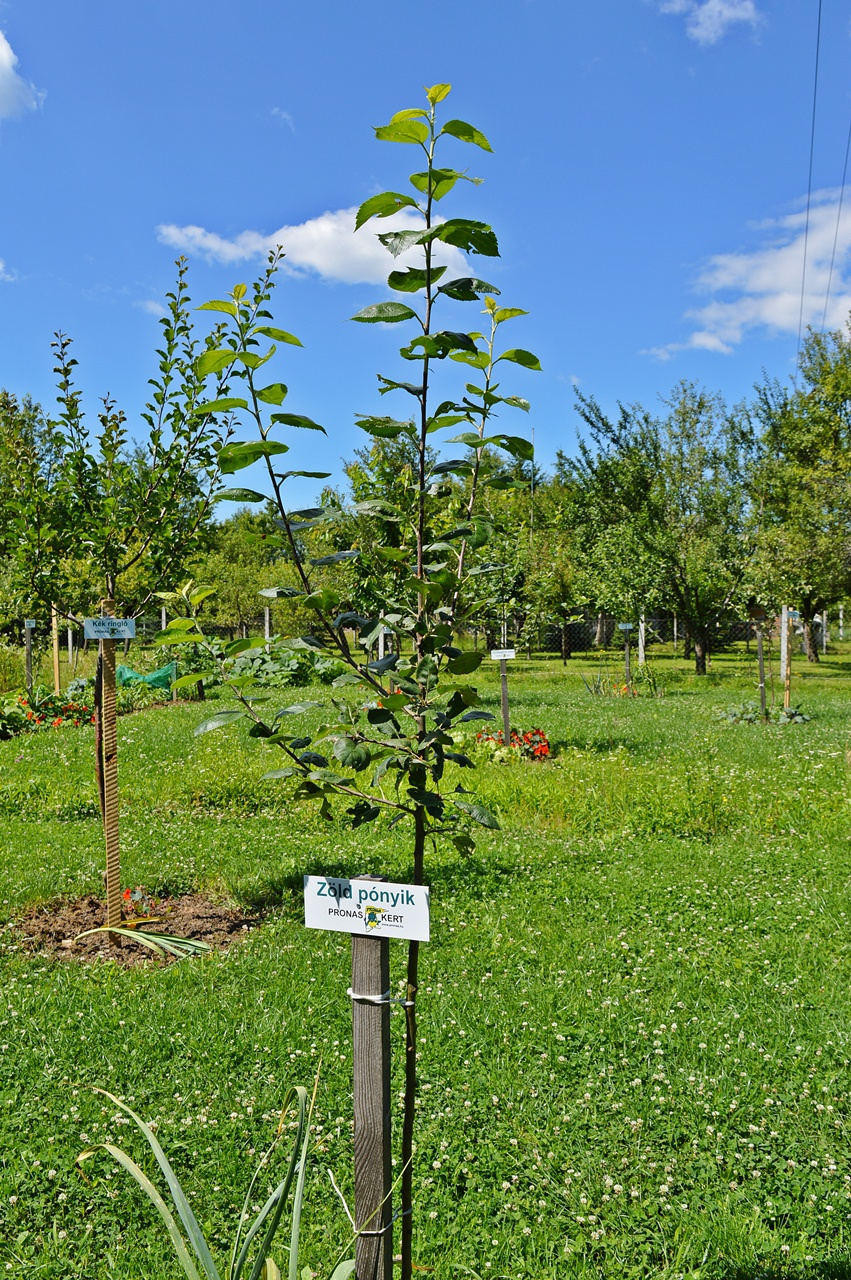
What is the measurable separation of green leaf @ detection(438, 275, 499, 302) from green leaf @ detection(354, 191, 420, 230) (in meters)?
0.15

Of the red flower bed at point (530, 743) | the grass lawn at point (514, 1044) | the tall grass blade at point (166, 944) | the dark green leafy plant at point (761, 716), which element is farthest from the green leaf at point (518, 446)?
the dark green leafy plant at point (761, 716)

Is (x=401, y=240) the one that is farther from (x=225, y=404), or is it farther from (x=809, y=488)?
(x=809, y=488)

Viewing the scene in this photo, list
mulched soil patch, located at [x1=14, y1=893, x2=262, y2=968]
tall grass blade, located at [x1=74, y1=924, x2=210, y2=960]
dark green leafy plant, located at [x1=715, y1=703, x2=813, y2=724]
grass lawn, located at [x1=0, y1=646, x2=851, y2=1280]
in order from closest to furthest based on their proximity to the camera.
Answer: grass lawn, located at [x1=0, y1=646, x2=851, y2=1280]
tall grass blade, located at [x1=74, y1=924, x2=210, y2=960]
mulched soil patch, located at [x1=14, y1=893, x2=262, y2=968]
dark green leafy plant, located at [x1=715, y1=703, x2=813, y2=724]

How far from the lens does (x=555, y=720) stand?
11.6 meters

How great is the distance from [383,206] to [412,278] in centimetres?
14

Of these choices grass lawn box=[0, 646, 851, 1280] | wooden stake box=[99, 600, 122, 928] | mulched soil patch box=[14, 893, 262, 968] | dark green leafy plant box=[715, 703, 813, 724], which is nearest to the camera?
grass lawn box=[0, 646, 851, 1280]

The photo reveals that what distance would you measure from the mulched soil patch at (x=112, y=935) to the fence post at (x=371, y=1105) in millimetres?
2678

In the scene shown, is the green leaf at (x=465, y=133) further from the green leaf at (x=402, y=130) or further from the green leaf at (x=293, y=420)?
the green leaf at (x=293, y=420)

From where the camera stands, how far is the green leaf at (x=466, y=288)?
1.64 meters

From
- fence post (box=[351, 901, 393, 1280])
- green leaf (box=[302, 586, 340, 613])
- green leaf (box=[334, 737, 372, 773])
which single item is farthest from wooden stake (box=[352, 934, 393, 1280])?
green leaf (box=[302, 586, 340, 613])

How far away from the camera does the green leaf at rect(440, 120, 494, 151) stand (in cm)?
153

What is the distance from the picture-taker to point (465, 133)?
1.55 meters

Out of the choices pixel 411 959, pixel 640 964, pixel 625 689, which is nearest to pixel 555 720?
pixel 625 689

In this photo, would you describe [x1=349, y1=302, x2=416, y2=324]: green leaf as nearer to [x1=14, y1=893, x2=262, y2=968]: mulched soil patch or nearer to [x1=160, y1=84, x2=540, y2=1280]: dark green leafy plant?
[x1=160, y1=84, x2=540, y2=1280]: dark green leafy plant
